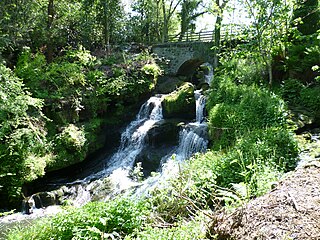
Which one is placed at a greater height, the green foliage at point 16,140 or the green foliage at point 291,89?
the green foliage at point 291,89

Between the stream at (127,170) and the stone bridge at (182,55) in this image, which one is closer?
the stream at (127,170)

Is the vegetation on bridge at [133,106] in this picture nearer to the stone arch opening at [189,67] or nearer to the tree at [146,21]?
the stone arch opening at [189,67]

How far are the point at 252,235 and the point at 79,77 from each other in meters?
11.1

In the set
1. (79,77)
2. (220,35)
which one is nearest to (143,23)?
(220,35)

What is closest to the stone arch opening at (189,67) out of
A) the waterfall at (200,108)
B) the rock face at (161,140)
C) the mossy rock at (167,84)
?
the mossy rock at (167,84)

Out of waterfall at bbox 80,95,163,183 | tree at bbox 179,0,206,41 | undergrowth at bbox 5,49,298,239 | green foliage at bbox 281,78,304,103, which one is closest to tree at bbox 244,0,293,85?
green foliage at bbox 281,78,304,103

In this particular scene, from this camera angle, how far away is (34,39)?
14.0 metres

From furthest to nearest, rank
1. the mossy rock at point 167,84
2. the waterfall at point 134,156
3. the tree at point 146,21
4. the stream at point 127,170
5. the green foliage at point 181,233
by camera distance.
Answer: the tree at point 146,21 → the mossy rock at point 167,84 → the waterfall at point 134,156 → the stream at point 127,170 → the green foliage at point 181,233

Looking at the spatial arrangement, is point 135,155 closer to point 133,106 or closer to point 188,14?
point 133,106

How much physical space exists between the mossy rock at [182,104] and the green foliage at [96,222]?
874cm

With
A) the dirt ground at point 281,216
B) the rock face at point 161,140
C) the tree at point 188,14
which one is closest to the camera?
the dirt ground at point 281,216

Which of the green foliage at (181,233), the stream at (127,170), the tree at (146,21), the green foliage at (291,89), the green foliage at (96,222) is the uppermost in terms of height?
the tree at (146,21)

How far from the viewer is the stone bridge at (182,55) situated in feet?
54.7

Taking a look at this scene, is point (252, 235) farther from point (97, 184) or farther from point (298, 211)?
point (97, 184)
